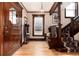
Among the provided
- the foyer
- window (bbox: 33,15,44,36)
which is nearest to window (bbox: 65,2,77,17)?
the foyer

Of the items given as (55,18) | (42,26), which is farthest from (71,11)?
(42,26)

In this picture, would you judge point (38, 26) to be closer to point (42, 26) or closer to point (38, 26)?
point (38, 26)

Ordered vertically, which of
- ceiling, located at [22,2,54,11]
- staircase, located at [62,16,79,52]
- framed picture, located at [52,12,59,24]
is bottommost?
staircase, located at [62,16,79,52]

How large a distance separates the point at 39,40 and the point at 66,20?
91cm

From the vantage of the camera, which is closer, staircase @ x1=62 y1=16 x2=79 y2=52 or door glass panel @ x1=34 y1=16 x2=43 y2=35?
door glass panel @ x1=34 y1=16 x2=43 y2=35

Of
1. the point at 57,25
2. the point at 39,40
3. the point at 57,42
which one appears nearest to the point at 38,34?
the point at 39,40

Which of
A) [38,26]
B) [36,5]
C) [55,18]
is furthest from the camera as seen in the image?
[55,18]

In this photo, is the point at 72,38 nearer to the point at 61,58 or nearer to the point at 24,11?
the point at 24,11

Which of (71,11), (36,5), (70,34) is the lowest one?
(70,34)

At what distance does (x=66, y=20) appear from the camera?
4.20m

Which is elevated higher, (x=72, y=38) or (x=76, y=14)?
(x=76, y=14)

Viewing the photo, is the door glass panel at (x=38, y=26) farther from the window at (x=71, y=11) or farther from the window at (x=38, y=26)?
the window at (x=71, y=11)

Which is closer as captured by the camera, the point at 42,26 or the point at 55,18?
the point at 42,26

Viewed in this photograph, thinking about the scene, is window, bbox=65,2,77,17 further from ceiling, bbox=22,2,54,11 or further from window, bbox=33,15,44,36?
window, bbox=33,15,44,36
